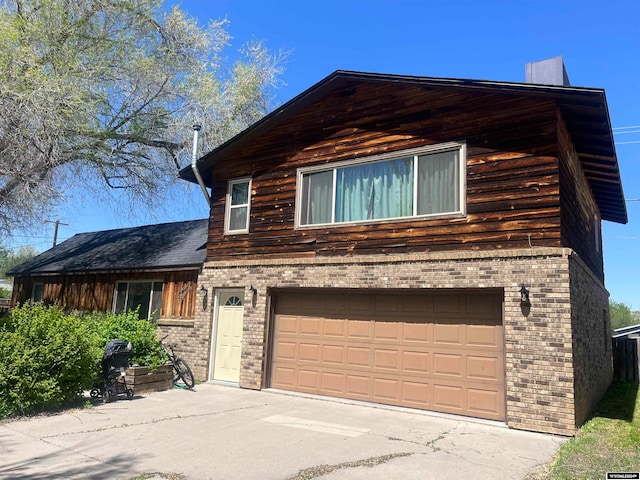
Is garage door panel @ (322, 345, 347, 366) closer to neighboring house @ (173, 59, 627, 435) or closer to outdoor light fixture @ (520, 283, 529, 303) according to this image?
neighboring house @ (173, 59, 627, 435)

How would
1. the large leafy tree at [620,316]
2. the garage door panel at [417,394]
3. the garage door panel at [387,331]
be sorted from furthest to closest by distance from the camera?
the large leafy tree at [620,316], the garage door panel at [387,331], the garage door panel at [417,394]

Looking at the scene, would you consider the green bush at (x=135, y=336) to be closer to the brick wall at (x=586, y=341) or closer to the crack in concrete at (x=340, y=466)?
the crack in concrete at (x=340, y=466)

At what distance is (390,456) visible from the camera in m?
6.30

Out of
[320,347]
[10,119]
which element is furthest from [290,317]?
[10,119]

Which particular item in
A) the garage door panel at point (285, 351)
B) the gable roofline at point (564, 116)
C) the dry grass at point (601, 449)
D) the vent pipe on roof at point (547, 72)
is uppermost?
the vent pipe on roof at point (547, 72)

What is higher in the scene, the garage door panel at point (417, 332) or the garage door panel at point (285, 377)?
the garage door panel at point (417, 332)

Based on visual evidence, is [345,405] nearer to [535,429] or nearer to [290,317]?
[290,317]

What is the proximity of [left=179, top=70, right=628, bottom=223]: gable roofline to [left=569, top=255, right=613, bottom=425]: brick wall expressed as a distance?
2.53 m

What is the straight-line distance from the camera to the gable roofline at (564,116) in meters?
8.23

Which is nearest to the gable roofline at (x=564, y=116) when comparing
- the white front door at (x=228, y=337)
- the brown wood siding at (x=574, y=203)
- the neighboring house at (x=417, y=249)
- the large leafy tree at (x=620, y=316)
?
the neighboring house at (x=417, y=249)

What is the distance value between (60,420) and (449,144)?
851 centimetres

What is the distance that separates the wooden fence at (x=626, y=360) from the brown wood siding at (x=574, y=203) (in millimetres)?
4708

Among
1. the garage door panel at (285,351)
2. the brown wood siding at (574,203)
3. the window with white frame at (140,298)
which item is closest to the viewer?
the brown wood siding at (574,203)

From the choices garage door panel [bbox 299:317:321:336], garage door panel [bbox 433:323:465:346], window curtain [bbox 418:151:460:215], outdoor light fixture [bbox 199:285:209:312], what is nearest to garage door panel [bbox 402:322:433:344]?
garage door panel [bbox 433:323:465:346]
